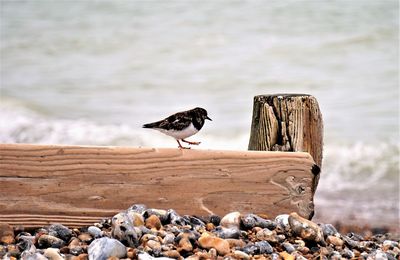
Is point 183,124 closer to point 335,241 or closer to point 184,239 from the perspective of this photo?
point 184,239

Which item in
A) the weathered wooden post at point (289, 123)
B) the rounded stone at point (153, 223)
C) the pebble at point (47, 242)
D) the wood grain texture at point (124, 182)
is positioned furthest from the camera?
the weathered wooden post at point (289, 123)

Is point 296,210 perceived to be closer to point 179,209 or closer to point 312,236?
point 312,236

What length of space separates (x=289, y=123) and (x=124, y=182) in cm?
128

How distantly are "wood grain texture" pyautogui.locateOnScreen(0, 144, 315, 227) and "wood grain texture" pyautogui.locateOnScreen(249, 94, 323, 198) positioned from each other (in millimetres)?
267

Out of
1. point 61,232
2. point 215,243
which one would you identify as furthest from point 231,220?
point 61,232

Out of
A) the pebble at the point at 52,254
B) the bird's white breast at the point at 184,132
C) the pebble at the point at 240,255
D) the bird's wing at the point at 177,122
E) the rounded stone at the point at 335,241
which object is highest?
the bird's wing at the point at 177,122

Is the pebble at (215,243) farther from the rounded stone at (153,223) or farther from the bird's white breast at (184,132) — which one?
the bird's white breast at (184,132)

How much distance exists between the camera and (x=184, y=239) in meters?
4.32

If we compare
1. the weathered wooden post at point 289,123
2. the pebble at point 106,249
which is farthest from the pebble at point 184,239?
the weathered wooden post at point 289,123

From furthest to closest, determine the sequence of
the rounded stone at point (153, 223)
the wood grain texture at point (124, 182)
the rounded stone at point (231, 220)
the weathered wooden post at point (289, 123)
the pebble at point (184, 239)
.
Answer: the weathered wooden post at point (289, 123), the wood grain texture at point (124, 182), the rounded stone at point (231, 220), the rounded stone at point (153, 223), the pebble at point (184, 239)

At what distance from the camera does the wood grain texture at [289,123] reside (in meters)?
5.18

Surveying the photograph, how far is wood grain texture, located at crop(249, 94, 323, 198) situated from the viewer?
518 cm

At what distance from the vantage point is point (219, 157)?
493 centimetres

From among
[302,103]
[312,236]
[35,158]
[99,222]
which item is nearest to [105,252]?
[99,222]
